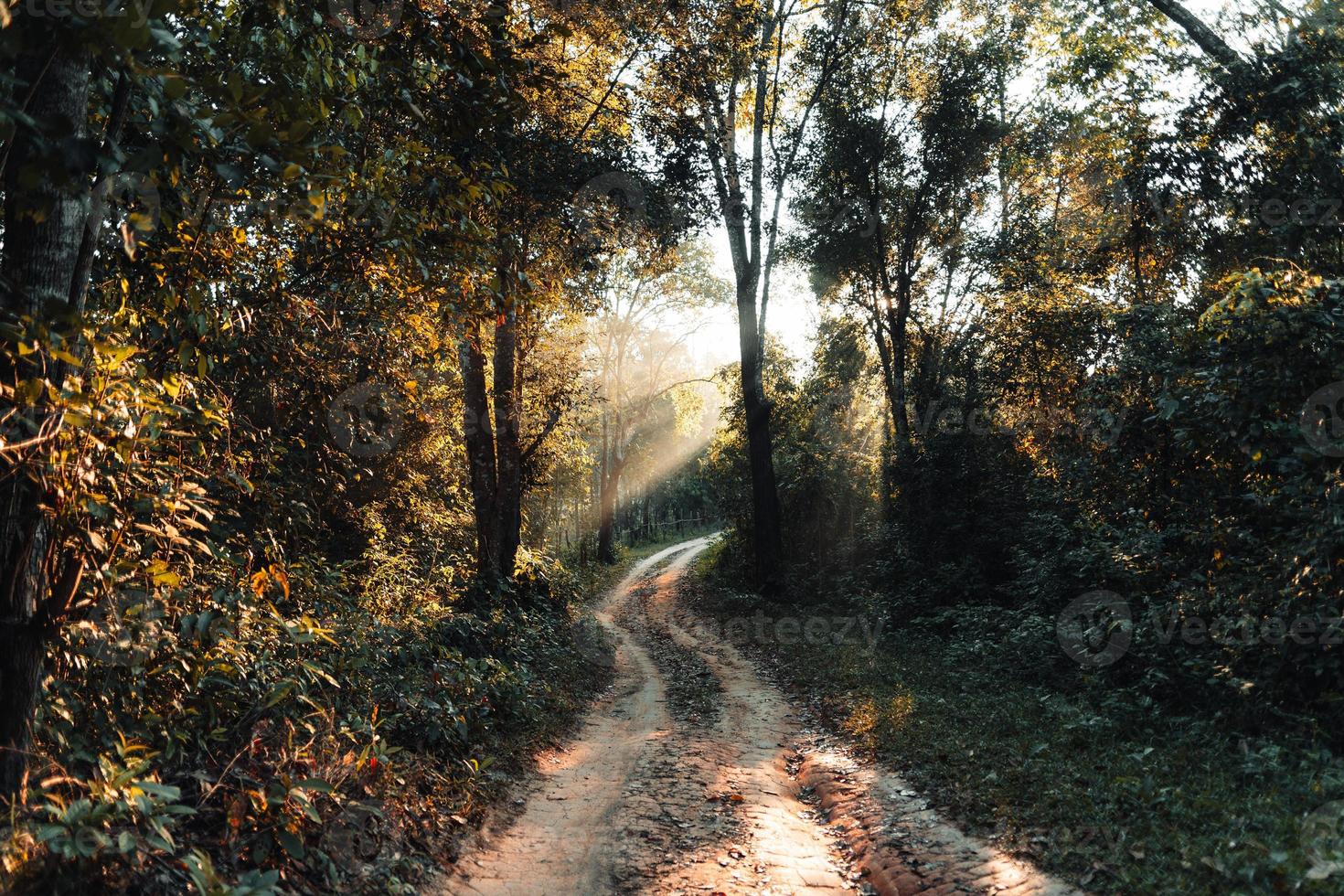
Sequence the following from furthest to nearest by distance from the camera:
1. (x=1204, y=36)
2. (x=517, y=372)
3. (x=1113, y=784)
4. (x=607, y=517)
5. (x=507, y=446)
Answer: (x=607, y=517), (x=517, y=372), (x=507, y=446), (x=1204, y=36), (x=1113, y=784)

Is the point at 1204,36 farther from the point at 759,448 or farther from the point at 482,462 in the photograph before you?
the point at 482,462

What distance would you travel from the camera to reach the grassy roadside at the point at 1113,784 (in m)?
4.70

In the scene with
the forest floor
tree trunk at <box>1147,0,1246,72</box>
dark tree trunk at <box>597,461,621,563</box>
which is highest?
tree trunk at <box>1147,0,1246,72</box>

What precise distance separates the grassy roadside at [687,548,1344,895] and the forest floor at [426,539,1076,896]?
418 mm

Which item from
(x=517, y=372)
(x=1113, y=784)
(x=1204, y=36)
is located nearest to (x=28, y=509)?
(x=1113, y=784)

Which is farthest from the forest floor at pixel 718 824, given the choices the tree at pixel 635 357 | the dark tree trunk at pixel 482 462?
the tree at pixel 635 357

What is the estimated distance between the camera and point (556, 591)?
20.6 metres

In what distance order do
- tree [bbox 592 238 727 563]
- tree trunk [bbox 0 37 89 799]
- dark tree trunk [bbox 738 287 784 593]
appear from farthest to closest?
1. tree [bbox 592 238 727 563]
2. dark tree trunk [bbox 738 287 784 593]
3. tree trunk [bbox 0 37 89 799]

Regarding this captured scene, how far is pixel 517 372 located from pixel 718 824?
1629 cm

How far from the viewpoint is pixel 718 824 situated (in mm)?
6883

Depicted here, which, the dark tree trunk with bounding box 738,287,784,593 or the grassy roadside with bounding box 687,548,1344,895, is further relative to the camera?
the dark tree trunk with bounding box 738,287,784,593

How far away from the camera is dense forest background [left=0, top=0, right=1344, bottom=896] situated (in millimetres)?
3820

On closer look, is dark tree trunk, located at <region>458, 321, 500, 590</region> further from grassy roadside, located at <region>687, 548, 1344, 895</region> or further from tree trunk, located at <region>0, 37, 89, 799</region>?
tree trunk, located at <region>0, 37, 89, 799</region>

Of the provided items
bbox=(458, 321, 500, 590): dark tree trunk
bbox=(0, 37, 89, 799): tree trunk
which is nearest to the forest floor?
bbox=(0, 37, 89, 799): tree trunk
